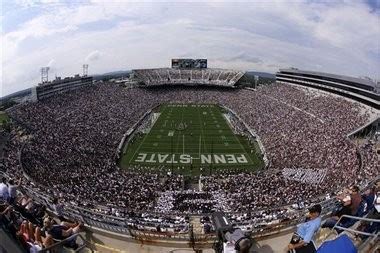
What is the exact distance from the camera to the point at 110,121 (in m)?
48.4

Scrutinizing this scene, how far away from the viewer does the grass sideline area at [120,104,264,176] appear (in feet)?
114

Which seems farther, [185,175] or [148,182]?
[185,175]

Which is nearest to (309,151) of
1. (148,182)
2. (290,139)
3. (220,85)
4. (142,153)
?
(290,139)

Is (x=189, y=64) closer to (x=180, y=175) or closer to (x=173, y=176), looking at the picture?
(x=180, y=175)

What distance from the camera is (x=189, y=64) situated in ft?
328

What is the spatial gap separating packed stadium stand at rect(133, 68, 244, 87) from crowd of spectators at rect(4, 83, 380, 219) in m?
29.4

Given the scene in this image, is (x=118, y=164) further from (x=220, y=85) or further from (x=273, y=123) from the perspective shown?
(x=220, y=85)

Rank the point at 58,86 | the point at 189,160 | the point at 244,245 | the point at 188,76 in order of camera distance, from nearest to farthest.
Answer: the point at 244,245
the point at 189,160
the point at 58,86
the point at 188,76

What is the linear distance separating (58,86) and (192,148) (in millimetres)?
35778

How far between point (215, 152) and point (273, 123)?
9.98 m

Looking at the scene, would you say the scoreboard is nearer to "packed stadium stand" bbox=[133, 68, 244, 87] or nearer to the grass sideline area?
"packed stadium stand" bbox=[133, 68, 244, 87]

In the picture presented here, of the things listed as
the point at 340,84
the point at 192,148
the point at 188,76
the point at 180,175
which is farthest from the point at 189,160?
the point at 188,76

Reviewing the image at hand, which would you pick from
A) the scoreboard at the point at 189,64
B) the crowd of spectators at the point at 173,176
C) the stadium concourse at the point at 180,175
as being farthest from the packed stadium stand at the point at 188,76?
the stadium concourse at the point at 180,175

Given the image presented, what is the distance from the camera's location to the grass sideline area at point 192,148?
34844 mm
